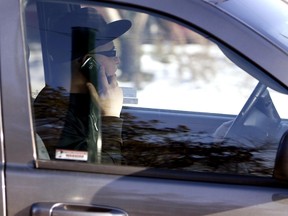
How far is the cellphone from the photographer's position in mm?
2488

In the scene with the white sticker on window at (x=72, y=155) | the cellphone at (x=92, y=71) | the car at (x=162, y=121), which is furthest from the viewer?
the cellphone at (x=92, y=71)

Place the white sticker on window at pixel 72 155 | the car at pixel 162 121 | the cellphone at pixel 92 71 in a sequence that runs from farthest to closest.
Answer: the cellphone at pixel 92 71
the white sticker on window at pixel 72 155
the car at pixel 162 121

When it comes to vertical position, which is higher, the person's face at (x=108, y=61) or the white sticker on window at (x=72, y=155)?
the person's face at (x=108, y=61)

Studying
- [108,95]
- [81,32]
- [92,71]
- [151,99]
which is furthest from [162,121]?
[81,32]

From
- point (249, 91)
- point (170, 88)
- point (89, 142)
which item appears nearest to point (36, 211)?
point (89, 142)

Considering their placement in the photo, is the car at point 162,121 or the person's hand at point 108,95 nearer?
the car at point 162,121

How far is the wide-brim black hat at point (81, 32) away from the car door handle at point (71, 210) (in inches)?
21.9

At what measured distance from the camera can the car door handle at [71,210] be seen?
2277 mm

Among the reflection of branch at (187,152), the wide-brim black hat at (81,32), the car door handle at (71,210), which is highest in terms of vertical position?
the wide-brim black hat at (81,32)

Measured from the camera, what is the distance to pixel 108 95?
8.24 ft

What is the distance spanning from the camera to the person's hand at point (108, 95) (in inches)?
98.2

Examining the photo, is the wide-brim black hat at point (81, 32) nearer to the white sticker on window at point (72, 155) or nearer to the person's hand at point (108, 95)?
the person's hand at point (108, 95)

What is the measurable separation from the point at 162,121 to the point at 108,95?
0.23m

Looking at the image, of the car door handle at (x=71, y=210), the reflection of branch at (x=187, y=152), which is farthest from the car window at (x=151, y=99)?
the car door handle at (x=71, y=210)
